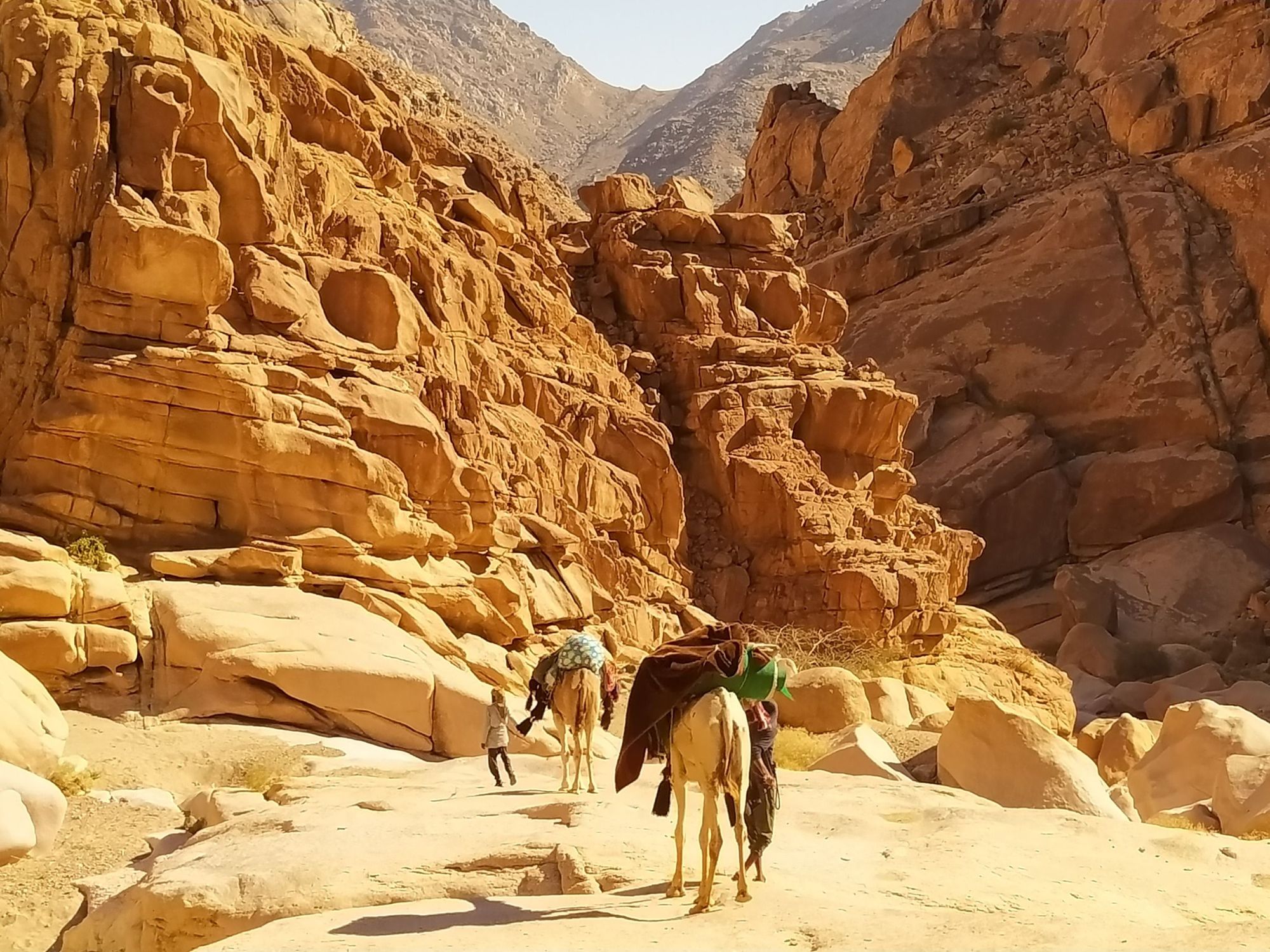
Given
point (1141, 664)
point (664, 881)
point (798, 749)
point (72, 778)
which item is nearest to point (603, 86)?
point (1141, 664)

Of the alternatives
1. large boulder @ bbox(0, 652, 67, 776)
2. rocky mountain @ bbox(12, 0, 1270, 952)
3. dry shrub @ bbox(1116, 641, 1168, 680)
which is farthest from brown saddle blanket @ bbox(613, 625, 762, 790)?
dry shrub @ bbox(1116, 641, 1168, 680)

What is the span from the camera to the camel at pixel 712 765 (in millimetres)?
7883

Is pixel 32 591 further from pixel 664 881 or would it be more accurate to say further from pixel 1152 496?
pixel 1152 496

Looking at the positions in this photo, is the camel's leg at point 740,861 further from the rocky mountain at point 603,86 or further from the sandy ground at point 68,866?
the rocky mountain at point 603,86

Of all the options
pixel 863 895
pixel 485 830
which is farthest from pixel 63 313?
pixel 863 895

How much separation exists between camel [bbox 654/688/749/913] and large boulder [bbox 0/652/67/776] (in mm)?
7630

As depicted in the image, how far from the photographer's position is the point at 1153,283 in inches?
1702

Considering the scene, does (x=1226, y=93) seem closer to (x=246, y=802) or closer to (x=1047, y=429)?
(x=1047, y=429)

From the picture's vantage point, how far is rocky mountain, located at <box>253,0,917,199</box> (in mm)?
92688

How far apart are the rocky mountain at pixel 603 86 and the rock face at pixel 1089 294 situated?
108ft

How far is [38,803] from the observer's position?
11.3 meters

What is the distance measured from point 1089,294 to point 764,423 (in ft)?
76.1

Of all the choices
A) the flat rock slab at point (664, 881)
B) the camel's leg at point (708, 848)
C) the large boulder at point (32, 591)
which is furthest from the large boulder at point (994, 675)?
the camel's leg at point (708, 848)

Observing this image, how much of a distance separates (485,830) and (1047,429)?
37151mm
